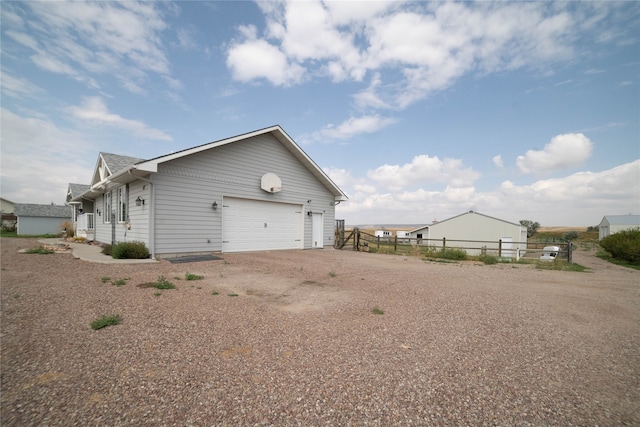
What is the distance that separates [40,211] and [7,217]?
50.9 feet

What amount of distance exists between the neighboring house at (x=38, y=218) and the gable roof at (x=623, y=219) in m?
71.3

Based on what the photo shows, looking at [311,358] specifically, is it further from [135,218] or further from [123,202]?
[123,202]

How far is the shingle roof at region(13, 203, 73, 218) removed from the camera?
3003cm

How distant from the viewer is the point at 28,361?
8.42 ft

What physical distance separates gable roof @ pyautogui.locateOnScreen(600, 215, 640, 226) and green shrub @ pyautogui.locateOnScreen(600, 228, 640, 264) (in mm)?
29980

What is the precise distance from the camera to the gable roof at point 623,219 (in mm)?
37775

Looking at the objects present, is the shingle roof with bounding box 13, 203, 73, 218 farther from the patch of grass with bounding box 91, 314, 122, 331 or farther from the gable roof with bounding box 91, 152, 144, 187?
the patch of grass with bounding box 91, 314, 122, 331

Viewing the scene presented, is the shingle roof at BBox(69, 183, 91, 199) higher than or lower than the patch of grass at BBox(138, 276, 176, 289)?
higher

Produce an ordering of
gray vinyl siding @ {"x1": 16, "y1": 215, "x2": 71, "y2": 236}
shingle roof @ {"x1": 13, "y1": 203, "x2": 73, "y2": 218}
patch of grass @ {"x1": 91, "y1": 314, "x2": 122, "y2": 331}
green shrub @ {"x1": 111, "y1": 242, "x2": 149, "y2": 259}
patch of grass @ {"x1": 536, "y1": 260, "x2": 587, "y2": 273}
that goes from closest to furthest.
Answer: patch of grass @ {"x1": 91, "y1": 314, "x2": 122, "y2": 331} → green shrub @ {"x1": 111, "y1": 242, "x2": 149, "y2": 259} → patch of grass @ {"x1": 536, "y1": 260, "x2": 587, "y2": 273} → gray vinyl siding @ {"x1": 16, "y1": 215, "x2": 71, "y2": 236} → shingle roof @ {"x1": 13, "y1": 203, "x2": 73, "y2": 218}

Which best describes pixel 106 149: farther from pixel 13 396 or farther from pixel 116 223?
pixel 13 396

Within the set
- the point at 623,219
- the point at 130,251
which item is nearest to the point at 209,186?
the point at 130,251

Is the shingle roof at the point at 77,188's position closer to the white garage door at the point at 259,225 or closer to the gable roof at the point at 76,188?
the gable roof at the point at 76,188

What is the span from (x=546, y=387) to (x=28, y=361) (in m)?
4.78

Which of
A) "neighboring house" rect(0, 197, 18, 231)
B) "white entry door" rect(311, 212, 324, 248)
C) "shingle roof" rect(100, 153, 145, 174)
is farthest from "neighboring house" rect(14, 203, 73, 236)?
"white entry door" rect(311, 212, 324, 248)
